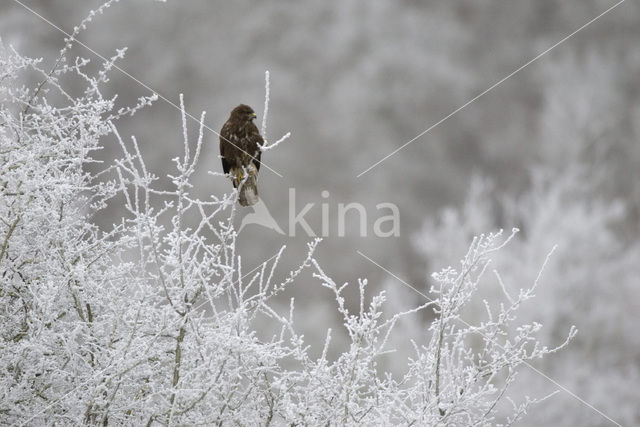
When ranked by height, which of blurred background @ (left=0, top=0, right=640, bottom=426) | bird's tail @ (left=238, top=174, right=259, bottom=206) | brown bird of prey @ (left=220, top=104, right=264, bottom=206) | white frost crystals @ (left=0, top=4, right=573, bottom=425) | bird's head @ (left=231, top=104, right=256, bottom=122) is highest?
blurred background @ (left=0, top=0, right=640, bottom=426)

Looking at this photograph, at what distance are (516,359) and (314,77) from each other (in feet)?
106

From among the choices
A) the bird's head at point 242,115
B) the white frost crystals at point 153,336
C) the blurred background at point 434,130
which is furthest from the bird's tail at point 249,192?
the blurred background at point 434,130

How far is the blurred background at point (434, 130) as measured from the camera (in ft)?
43.0

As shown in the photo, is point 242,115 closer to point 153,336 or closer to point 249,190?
point 249,190

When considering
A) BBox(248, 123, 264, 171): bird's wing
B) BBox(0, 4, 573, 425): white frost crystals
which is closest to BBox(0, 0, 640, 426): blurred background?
BBox(248, 123, 264, 171): bird's wing

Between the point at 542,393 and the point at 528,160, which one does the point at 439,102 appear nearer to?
the point at 528,160

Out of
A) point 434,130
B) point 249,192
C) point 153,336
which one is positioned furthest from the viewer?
point 434,130

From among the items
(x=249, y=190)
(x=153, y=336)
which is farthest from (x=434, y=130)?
(x=153, y=336)

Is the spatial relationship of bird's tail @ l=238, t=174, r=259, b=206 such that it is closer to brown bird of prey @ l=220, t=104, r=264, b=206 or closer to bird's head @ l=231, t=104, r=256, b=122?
brown bird of prey @ l=220, t=104, r=264, b=206

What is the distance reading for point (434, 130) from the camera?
29.6 m

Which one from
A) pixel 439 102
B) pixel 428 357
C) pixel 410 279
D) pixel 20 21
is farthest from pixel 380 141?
pixel 428 357

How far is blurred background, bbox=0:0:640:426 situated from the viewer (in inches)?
516

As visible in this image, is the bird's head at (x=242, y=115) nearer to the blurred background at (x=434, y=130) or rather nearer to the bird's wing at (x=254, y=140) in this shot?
the bird's wing at (x=254, y=140)

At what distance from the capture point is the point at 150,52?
3550 cm
